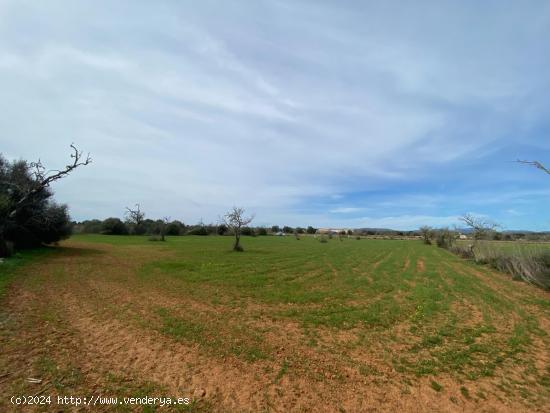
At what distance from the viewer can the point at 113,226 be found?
6356cm

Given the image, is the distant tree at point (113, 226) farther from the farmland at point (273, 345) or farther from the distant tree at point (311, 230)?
the distant tree at point (311, 230)

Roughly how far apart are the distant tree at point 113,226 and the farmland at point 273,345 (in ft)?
183

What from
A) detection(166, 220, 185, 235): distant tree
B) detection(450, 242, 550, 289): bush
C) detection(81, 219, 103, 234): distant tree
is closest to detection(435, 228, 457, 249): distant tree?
detection(450, 242, 550, 289): bush

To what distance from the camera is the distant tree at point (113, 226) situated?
63.2 m

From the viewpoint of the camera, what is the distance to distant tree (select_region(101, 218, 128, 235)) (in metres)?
63.2

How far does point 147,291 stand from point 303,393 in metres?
8.74

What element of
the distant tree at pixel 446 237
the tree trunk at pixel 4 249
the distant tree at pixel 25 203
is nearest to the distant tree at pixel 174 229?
the distant tree at pixel 25 203

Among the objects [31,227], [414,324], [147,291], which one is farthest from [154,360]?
[31,227]

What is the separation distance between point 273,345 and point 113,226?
67205 millimetres

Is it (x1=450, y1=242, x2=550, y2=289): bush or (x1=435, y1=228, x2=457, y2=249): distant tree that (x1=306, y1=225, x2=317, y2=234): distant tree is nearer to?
(x1=435, y1=228, x2=457, y2=249): distant tree

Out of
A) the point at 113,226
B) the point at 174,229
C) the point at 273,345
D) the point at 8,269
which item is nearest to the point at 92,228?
the point at 113,226

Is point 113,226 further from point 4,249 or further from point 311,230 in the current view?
point 311,230

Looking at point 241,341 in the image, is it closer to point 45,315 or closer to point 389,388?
point 389,388

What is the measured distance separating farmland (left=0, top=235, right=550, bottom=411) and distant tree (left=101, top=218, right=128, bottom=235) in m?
55.6
